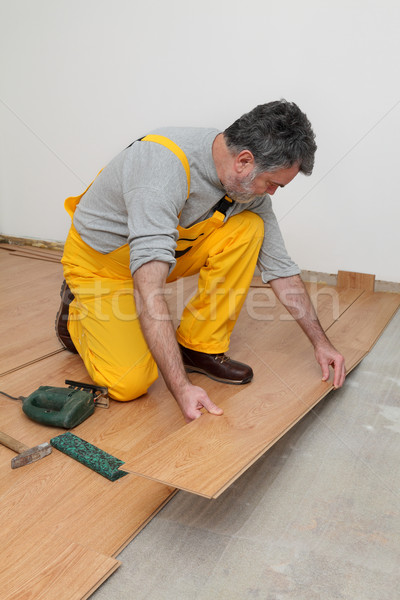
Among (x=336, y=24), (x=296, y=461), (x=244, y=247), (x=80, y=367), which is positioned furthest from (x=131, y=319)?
(x=336, y=24)

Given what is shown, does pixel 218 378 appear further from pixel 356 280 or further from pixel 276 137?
pixel 356 280

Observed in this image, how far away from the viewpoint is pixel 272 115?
174 centimetres

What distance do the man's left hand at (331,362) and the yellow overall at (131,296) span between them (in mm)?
366

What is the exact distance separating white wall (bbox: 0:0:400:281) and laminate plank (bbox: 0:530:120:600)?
2487mm

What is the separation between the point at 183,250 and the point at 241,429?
78 centimetres

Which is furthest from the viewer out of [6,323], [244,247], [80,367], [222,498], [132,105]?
[132,105]

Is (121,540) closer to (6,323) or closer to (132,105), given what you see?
(6,323)

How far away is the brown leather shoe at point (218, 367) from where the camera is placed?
2113 mm

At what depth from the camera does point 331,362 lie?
2.03 m

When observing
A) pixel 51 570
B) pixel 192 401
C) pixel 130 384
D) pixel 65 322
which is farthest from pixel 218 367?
pixel 51 570

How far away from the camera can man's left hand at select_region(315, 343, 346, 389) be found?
1.99 m

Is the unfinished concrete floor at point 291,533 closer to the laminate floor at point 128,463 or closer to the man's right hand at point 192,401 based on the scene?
the laminate floor at point 128,463

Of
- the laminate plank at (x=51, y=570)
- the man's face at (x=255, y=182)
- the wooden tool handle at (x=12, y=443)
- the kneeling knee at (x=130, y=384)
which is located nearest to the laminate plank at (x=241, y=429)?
the laminate plank at (x=51, y=570)

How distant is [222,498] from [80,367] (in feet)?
3.39
